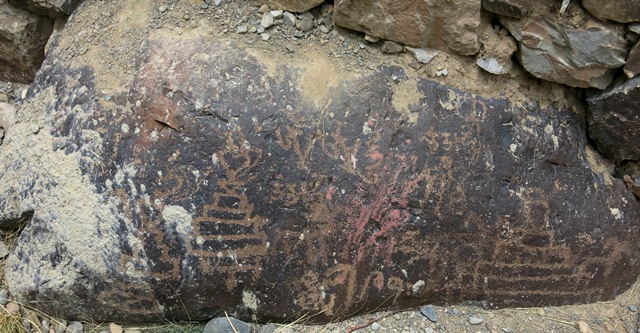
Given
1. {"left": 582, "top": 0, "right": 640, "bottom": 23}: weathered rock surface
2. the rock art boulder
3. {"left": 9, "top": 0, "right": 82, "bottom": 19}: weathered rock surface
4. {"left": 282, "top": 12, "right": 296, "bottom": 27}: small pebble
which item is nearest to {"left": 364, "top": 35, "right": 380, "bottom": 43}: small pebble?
the rock art boulder

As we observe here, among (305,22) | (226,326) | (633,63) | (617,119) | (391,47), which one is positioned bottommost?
(226,326)

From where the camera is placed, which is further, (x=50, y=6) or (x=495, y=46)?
(x=50, y=6)

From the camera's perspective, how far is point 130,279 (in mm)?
2016

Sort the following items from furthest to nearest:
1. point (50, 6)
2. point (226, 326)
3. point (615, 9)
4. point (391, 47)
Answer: point (50, 6), point (391, 47), point (226, 326), point (615, 9)

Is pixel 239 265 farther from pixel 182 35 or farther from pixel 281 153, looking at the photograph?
pixel 182 35

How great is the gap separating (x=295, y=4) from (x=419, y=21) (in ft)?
1.39

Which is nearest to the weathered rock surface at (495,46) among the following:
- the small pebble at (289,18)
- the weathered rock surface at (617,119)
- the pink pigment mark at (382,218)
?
the weathered rock surface at (617,119)

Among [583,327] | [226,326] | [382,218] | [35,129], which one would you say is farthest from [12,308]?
[583,327]

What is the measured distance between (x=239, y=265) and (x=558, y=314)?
1181mm

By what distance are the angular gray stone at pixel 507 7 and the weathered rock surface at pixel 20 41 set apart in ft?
5.88

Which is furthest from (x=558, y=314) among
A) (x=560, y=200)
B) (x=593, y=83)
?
(x=593, y=83)

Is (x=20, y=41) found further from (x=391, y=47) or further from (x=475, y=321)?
(x=475, y=321)

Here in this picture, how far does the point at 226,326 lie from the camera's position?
205 cm

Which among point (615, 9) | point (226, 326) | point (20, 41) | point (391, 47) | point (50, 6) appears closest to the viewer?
point (615, 9)
